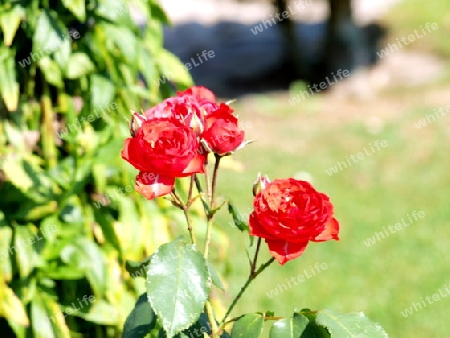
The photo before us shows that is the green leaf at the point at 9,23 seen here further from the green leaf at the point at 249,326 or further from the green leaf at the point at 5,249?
the green leaf at the point at 249,326

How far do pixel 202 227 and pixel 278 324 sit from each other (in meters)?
1.47

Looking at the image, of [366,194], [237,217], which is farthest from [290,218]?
[366,194]

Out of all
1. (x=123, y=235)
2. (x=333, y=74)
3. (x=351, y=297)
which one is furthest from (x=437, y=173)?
(x=123, y=235)

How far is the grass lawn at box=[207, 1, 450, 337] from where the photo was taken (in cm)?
434

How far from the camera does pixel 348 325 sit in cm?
146

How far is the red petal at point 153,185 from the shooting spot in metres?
1.42

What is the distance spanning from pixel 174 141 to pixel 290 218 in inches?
10.5

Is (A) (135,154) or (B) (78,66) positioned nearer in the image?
(A) (135,154)

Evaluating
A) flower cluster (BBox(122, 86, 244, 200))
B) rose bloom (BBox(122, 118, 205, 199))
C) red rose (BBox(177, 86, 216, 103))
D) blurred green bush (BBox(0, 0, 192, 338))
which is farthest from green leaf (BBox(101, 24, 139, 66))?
rose bloom (BBox(122, 118, 205, 199))

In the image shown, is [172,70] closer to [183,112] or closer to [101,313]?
[101,313]

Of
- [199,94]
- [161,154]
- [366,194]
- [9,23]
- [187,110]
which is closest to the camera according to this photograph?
[161,154]

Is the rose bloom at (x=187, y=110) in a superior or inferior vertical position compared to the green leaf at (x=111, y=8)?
inferior

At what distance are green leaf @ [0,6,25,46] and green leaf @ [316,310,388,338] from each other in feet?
4.75

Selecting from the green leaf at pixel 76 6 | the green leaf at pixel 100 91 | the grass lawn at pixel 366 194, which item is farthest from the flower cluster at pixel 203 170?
the grass lawn at pixel 366 194
